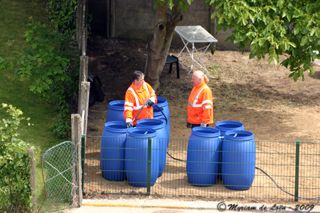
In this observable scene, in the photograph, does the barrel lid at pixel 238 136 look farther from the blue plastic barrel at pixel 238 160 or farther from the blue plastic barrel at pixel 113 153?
the blue plastic barrel at pixel 113 153

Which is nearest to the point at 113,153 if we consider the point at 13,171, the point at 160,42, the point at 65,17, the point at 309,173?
the point at 13,171

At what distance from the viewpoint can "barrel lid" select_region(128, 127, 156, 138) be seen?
43.7 feet

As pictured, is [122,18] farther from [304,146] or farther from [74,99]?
[304,146]

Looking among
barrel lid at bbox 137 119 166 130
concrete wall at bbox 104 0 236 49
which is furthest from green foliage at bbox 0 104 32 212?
concrete wall at bbox 104 0 236 49

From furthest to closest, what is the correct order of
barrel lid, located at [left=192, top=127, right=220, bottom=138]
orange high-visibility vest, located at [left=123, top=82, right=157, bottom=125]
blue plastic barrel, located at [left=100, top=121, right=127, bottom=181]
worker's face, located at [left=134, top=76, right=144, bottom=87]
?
worker's face, located at [left=134, top=76, right=144, bottom=87] → orange high-visibility vest, located at [left=123, top=82, right=157, bottom=125] → blue plastic barrel, located at [left=100, top=121, right=127, bottom=181] → barrel lid, located at [left=192, top=127, right=220, bottom=138]

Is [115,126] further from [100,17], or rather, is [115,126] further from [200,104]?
[100,17]

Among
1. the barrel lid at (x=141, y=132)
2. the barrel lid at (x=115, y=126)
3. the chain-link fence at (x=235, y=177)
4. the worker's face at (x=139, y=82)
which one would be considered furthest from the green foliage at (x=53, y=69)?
the barrel lid at (x=141, y=132)

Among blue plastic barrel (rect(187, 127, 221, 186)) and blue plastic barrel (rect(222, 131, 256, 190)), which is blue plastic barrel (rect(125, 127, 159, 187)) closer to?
blue plastic barrel (rect(187, 127, 221, 186))

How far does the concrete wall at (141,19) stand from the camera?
79.3 ft

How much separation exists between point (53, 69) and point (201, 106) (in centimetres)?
358

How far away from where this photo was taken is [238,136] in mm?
13578

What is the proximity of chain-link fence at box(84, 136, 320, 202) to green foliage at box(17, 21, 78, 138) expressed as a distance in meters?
2.04

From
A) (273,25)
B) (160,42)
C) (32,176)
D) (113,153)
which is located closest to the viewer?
(32,176)

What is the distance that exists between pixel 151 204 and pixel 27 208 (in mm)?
2068
